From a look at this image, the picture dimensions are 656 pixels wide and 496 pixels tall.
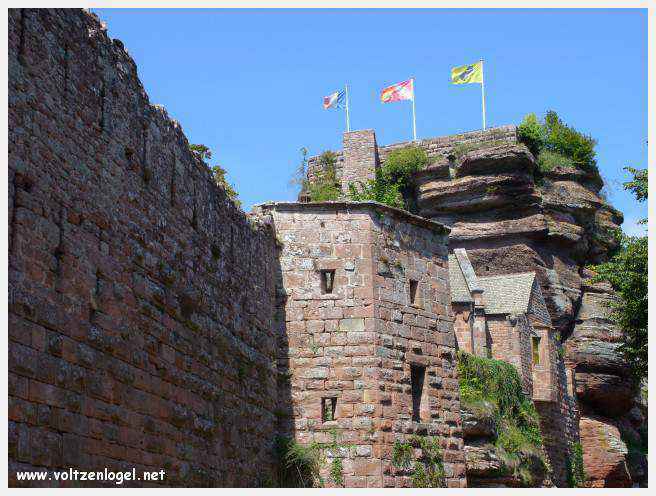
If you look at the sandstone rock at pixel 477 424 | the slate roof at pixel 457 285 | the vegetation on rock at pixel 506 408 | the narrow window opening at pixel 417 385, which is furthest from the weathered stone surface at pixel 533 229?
the narrow window opening at pixel 417 385

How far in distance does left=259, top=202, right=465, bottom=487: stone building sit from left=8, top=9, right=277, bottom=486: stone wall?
1.58m

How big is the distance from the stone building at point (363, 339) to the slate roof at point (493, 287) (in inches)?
630

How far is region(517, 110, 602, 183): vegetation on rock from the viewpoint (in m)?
43.3

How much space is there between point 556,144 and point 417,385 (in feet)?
90.1

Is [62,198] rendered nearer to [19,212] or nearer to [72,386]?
[19,212]

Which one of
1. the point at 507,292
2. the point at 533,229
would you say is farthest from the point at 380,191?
the point at 507,292

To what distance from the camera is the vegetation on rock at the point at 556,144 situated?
43.3 m

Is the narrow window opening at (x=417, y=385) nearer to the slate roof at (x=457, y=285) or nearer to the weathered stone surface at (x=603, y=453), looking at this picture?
the slate roof at (x=457, y=285)

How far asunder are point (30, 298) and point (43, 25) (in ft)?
9.32

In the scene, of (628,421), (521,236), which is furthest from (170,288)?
(628,421)

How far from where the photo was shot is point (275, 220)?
19.3 meters

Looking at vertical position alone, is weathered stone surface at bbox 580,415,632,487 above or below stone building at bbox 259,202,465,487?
below

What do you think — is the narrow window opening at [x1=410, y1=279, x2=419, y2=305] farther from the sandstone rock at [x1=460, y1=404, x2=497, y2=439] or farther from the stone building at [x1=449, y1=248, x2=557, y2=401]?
the stone building at [x1=449, y1=248, x2=557, y2=401]

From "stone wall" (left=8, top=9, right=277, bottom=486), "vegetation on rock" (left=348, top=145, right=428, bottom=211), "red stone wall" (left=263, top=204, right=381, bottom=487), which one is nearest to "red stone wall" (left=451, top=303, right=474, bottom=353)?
"vegetation on rock" (left=348, top=145, right=428, bottom=211)
